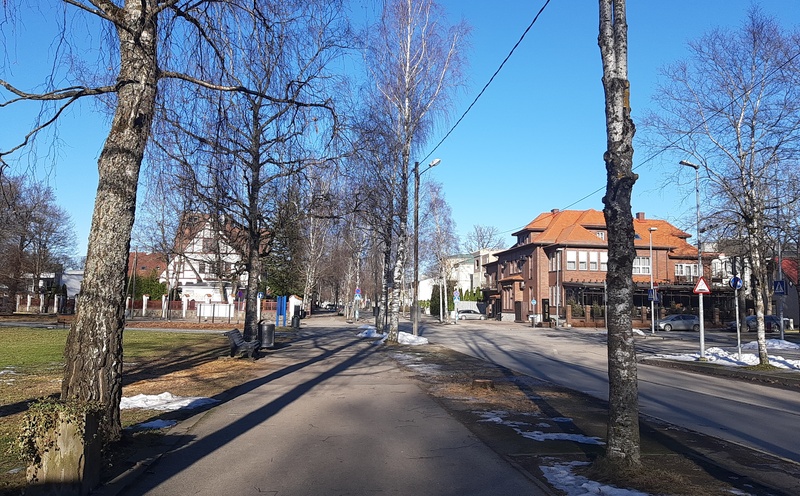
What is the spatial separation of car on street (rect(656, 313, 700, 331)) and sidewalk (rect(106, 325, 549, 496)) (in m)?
43.5

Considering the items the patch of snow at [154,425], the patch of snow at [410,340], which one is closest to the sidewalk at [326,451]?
the patch of snow at [154,425]

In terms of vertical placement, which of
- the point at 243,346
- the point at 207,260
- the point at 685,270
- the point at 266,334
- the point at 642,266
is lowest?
the point at 243,346

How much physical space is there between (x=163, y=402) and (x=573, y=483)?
723cm

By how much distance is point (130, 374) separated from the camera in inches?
560

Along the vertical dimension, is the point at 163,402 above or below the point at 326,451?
above

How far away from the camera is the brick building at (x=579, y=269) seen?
58219mm

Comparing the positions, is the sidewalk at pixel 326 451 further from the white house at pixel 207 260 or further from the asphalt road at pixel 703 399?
the white house at pixel 207 260

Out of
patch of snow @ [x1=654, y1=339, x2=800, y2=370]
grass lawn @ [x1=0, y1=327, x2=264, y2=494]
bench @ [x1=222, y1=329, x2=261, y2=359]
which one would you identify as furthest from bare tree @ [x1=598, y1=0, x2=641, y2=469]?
patch of snow @ [x1=654, y1=339, x2=800, y2=370]

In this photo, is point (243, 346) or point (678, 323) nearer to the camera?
point (243, 346)

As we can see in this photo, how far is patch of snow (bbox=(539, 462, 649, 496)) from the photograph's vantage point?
550 cm

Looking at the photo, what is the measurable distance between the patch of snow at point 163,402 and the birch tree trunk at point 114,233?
3.26m

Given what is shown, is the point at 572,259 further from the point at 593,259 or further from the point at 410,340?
the point at 410,340

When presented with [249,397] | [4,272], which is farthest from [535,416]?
[4,272]

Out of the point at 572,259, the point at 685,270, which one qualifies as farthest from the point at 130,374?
the point at 685,270
